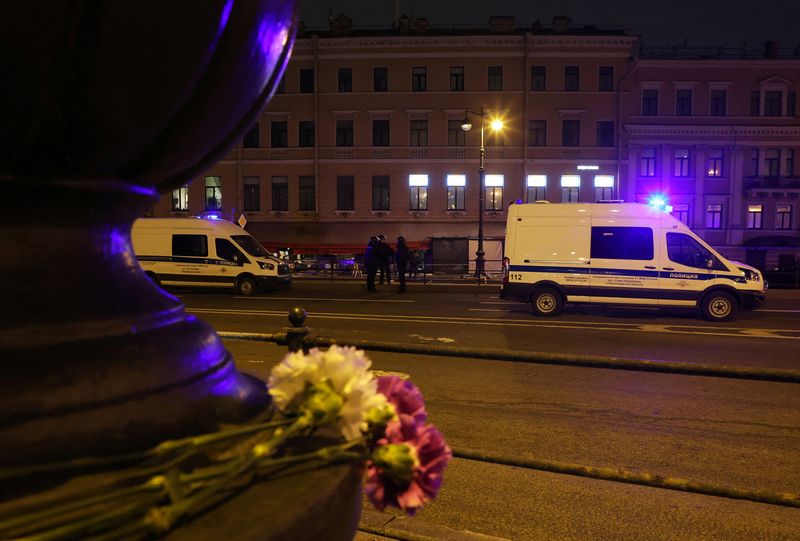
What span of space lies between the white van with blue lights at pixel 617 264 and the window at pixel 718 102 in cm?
2718

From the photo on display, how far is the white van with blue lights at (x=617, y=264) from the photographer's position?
1387cm

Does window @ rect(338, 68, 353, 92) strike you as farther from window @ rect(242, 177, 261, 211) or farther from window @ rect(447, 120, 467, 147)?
window @ rect(242, 177, 261, 211)

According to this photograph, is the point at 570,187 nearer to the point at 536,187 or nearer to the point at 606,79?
the point at 536,187

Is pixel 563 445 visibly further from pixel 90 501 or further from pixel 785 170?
pixel 785 170

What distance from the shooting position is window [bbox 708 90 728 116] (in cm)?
3681

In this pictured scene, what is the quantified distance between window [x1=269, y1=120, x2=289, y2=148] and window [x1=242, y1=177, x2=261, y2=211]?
258 centimetres

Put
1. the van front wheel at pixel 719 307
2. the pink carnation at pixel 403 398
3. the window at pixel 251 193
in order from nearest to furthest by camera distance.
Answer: the pink carnation at pixel 403 398, the van front wheel at pixel 719 307, the window at pixel 251 193

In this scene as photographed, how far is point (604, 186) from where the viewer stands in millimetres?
36500

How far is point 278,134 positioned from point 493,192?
46.7ft

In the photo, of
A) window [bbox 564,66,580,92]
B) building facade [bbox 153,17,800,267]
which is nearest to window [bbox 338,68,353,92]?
building facade [bbox 153,17,800,267]

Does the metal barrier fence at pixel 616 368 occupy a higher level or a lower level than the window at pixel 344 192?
lower

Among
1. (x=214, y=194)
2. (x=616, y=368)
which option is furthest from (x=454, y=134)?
(x=616, y=368)

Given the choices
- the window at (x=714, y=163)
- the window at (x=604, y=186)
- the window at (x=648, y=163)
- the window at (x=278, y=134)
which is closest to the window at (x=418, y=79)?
the window at (x=278, y=134)

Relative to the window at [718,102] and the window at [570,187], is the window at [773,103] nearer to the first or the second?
the window at [718,102]
